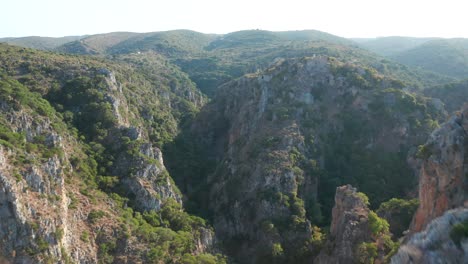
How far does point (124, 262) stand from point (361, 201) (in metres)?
34.0

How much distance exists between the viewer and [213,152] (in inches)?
3967

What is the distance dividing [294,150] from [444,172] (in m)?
40.4

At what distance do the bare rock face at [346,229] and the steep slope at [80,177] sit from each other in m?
16.5

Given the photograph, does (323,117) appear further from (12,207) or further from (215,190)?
(12,207)

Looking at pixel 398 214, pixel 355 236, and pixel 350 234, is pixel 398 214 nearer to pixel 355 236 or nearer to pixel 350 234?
pixel 355 236

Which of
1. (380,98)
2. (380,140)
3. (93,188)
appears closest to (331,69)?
(380,98)

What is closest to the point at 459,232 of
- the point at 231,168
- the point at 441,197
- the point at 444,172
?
the point at 441,197

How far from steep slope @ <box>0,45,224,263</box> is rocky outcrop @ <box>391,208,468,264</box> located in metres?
32.3

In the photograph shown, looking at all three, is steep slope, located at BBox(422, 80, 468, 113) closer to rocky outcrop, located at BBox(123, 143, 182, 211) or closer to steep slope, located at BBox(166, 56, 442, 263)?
steep slope, located at BBox(166, 56, 442, 263)

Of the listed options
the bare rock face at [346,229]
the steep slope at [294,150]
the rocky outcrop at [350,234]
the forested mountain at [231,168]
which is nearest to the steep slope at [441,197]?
the forested mountain at [231,168]

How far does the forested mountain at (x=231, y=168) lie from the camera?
40.9 meters

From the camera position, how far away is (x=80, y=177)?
182 feet

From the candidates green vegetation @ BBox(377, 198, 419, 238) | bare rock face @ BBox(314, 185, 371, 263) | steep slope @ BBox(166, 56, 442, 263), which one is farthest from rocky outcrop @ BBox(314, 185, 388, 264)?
steep slope @ BBox(166, 56, 442, 263)

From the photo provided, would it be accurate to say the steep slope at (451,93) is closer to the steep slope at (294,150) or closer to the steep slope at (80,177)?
the steep slope at (294,150)
